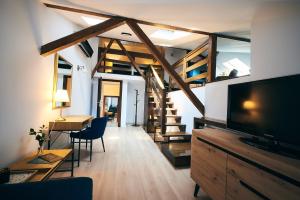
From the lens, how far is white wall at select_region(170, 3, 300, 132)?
1.64 meters

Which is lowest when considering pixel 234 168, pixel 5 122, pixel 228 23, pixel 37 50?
pixel 234 168

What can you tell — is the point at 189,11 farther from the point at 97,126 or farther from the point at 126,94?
the point at 126,94

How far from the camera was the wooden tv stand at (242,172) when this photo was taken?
38.7 inches

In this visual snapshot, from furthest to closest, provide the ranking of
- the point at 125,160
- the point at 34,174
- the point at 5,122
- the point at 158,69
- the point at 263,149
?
the point at 158,69
the point at 125,160
the point at 5,122
the point at 34,174
the point at 263,149

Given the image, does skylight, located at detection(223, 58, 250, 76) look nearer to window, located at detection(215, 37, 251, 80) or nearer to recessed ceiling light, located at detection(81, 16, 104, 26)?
window, located at detection(215, 37, 251, 80)

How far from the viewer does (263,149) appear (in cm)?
130

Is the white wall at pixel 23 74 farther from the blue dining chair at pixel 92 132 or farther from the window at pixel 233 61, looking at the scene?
the window at pixel 233 61

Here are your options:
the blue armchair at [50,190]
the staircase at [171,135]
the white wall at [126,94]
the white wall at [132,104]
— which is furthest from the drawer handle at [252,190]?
the white wall at [132,104]

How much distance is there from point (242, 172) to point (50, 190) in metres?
1.41

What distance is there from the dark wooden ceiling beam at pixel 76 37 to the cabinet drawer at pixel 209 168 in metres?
2.51

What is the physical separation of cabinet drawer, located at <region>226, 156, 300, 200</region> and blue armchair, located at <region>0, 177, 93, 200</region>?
3.95 feet

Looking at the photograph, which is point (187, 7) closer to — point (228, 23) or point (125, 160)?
point (228, 23)

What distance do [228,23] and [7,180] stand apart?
12.2ft

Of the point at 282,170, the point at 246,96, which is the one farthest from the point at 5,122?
the point at 246,96
